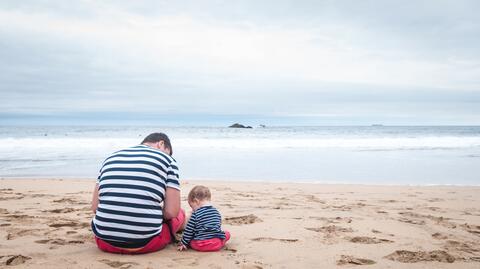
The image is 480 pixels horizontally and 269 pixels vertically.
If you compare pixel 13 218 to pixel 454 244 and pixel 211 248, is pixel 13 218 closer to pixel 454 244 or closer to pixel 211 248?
pixel 211 248

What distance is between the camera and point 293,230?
471 cm

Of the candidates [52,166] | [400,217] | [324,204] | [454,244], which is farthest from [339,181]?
[52,166]

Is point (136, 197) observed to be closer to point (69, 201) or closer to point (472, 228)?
point (69, 201)

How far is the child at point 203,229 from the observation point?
386cm

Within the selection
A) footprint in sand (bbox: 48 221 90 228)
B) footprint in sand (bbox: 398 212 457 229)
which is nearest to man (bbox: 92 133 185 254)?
footprint in sand (bbox: 48 221 90 228)

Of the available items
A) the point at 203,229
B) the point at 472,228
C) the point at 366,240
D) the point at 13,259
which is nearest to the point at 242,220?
the point at 203,229

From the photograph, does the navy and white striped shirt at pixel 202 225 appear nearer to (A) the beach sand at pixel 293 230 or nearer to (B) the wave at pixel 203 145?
(A) the beach sand at pixel 293 230

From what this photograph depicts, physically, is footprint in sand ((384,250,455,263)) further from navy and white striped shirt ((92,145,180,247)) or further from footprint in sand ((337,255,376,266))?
navy and white striped shirt ((92,145,180,247))

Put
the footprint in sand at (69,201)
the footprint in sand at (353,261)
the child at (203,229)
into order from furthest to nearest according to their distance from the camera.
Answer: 1. the footprint in sand at (69,201)
2. the child at (203,229)
3. the footprint in sand at (353,261)

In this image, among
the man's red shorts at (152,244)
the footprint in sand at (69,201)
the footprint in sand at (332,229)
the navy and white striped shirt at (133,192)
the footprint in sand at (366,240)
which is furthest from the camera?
the footprint in sand at (69,201)

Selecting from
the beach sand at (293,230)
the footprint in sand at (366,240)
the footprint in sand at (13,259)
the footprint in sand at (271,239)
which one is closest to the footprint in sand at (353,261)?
the beach sand at (293,230)

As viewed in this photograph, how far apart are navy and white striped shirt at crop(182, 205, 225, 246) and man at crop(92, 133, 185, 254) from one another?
0.98 feet

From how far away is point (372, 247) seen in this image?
4.00 meters

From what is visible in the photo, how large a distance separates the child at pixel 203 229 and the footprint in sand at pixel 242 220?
1224mm
